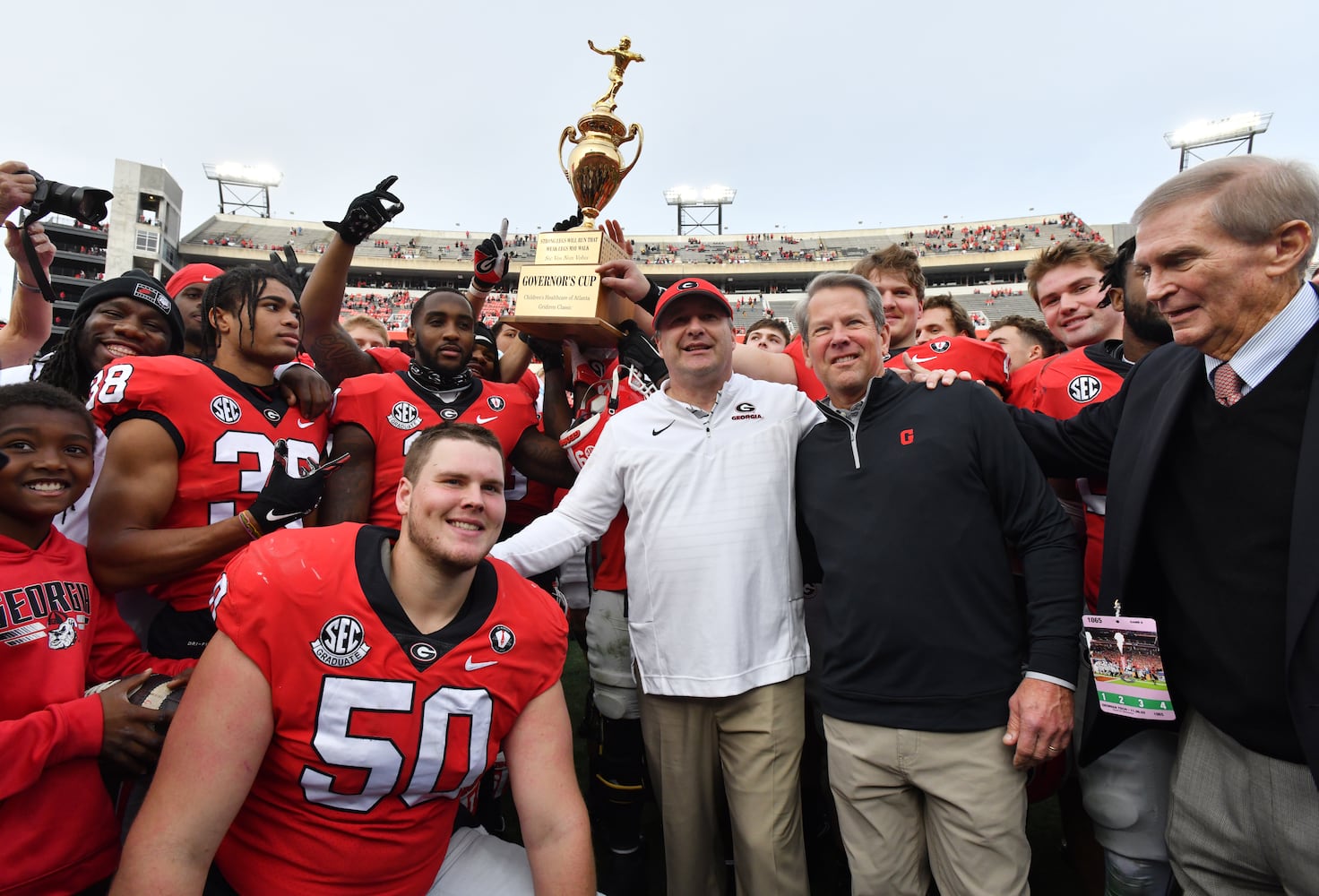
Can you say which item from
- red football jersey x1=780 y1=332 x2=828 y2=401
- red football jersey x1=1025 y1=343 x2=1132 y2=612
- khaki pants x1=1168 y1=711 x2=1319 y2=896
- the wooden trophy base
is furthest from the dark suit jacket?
the wooden trophy base

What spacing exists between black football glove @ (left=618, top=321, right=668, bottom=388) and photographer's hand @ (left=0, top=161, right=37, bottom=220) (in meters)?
2.61

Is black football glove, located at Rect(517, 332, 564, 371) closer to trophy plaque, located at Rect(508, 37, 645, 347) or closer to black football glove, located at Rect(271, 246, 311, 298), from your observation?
trophy plaque, located at Rect(508, 37, 645, 347)

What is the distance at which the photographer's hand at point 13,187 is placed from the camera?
2861mm

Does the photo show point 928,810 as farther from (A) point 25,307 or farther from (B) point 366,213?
(A) point 25,307

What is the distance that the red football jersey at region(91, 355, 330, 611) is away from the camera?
212 centimetres

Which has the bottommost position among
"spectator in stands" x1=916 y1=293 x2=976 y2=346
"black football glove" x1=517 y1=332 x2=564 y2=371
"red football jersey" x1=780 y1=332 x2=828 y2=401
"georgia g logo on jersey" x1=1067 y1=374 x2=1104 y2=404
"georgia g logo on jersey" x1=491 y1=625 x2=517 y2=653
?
"georgia g logo on jersey" x1=491 y1=625 x2=517 y2=653

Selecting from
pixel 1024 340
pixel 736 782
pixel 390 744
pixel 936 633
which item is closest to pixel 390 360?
pixel 390 744

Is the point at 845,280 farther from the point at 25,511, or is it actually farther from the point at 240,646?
the point at 25,511

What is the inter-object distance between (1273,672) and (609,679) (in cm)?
203

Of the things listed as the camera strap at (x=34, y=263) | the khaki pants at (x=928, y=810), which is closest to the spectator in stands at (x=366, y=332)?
the camera strap at (x=34, y=263)

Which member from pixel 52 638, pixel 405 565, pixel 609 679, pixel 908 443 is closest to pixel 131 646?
pixel 52 638

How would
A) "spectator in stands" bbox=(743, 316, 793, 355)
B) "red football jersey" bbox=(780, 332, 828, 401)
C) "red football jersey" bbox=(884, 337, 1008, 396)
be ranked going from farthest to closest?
"spectator in stands" bbox=(743, 316, 793, 355), "red football jersey" bbox=(780, 332, 828, 401), "red football jersey" bbox=(884, 337, 1008, 396)

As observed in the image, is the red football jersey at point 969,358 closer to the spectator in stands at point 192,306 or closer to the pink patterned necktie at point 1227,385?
the pink patterned necktie at point 1227,385

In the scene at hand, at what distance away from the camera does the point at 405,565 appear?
183cm
